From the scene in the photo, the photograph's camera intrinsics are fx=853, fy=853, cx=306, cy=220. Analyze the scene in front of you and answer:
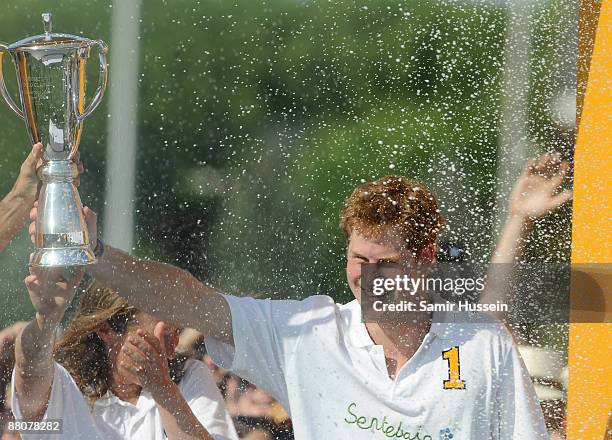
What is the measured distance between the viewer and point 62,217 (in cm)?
190

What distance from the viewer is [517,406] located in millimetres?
1895

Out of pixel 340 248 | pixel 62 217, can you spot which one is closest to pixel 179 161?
pixel 62 217

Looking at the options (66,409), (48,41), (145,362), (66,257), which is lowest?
(66,409)

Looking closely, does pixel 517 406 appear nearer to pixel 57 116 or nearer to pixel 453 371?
pixel 453 371

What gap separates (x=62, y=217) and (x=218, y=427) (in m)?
0.60

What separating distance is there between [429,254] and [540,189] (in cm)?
28

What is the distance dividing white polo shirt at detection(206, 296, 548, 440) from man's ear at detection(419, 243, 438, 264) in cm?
15

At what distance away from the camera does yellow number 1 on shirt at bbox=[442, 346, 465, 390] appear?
1912 millimetres

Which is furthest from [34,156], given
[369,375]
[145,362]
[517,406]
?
[517,406]

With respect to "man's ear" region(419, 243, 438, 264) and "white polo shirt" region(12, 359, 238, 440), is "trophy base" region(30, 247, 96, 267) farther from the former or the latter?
"man's ear" region(419, 243, 438, 264)

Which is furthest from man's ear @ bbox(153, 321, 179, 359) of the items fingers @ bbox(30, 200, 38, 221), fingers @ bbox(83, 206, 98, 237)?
fingers @ bbox(30, 200, 38, 221)

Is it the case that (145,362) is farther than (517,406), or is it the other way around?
(145,362)

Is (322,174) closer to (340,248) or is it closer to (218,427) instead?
(340,248)

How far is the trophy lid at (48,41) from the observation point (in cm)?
188
